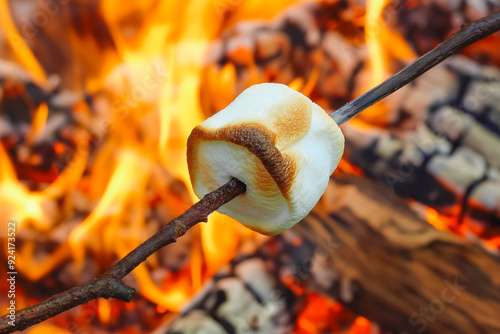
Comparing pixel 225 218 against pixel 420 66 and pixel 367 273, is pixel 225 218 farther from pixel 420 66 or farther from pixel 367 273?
pixel 420 66

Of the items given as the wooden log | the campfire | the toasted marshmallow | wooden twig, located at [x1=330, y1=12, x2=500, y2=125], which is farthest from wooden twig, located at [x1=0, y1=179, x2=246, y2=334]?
the wooden log

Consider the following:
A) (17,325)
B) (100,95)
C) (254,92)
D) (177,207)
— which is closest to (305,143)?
(254,92)

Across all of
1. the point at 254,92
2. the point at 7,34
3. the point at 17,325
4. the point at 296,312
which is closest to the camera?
the point at 17,325

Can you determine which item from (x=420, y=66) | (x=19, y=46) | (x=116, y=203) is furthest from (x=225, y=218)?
(x=420, y=66)

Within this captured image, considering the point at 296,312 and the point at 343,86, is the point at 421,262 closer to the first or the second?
the point at 296,312

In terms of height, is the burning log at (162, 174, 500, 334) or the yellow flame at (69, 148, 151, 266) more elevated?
the yellow flame at (69, 148, 151, 266)

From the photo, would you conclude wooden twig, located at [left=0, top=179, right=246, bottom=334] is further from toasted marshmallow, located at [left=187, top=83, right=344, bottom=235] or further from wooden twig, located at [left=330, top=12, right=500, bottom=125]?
wooden twig, located at [left=330, top=12, right=500, bottom=125]

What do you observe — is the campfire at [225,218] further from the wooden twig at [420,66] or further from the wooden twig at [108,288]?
the wooden twig at [108,288]
